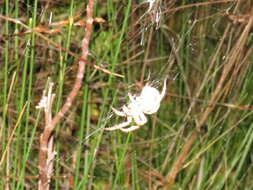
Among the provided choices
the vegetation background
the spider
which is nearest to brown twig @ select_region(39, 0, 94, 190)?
the spider

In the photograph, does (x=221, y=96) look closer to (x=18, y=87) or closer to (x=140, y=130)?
(x=140, y=130)

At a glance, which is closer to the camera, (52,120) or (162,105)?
(52,120)

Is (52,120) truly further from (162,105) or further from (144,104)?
(162,105)

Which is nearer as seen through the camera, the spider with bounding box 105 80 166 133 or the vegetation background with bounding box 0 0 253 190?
the spider with bounding box 105 80 166 133

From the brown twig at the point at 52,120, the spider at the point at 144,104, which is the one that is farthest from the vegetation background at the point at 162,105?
the spider at the point at 144,104

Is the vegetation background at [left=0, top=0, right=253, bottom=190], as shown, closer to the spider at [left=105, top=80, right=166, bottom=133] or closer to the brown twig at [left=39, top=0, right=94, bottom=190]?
the brown twig at [left=39, top=0, right=94, bottom=190]

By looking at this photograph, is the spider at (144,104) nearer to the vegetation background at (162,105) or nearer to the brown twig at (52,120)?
the brown twig at (52,120)

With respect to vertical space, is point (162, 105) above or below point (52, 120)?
below

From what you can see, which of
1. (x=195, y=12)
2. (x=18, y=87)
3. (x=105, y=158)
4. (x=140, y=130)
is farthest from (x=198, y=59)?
(x=18, y=87)

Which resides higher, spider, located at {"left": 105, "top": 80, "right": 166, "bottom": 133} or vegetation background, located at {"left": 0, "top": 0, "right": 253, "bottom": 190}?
spider, located at {"left": 105, "top": 80, "right": 166, "bottom": 133}

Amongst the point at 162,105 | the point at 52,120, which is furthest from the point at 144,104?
the point at 162,105
